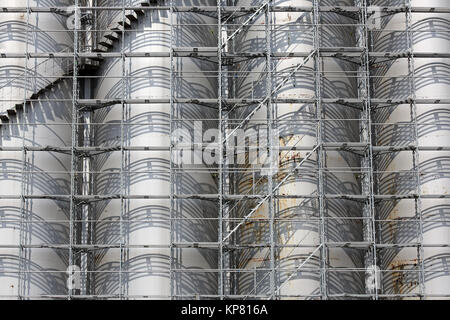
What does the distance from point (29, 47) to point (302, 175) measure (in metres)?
10.3

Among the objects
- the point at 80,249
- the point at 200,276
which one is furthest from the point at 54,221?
the point at 200,276

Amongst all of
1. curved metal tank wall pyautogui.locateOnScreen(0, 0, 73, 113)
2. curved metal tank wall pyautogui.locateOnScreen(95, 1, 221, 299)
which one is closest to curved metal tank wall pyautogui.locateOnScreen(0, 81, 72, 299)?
curved metal tank wall pyautogui.locateOnScreen(0, 0, 73, 113)

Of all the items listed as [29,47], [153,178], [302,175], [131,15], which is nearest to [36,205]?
[153,178]

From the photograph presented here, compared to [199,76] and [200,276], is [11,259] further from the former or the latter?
[199,76]

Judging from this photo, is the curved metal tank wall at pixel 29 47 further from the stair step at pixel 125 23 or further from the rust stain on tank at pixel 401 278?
the rust stain on tank at pixel 401 278

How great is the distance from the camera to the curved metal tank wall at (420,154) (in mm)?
39094

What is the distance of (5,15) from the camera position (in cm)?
4162

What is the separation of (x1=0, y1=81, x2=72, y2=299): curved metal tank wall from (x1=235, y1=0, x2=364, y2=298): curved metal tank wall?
19.6 ft

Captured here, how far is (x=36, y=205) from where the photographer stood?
39.7m

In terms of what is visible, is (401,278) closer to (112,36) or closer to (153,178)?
(153,178)

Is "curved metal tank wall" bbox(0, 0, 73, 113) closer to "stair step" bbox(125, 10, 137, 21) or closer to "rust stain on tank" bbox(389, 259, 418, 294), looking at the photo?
"stair step" bbox(125, 10, 137, 21)

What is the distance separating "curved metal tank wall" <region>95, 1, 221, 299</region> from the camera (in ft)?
127

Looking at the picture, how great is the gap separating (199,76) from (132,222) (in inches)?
217

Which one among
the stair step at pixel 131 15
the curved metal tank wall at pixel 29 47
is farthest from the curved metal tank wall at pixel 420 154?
the curved metal tank wall at pixel 29 47
